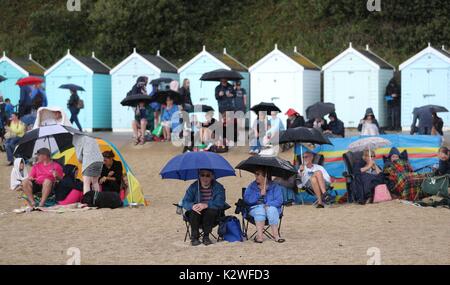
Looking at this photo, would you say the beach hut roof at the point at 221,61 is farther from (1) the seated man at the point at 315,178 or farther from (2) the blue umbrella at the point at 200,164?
(2) the blue umbrella at the point at 200,164

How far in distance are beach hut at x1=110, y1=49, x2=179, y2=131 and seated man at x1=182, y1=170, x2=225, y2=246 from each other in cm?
1890

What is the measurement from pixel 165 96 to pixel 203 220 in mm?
13301

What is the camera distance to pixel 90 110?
3253 centimetres

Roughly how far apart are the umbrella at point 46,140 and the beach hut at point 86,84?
51.0 ft

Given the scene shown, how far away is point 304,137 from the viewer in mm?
16406

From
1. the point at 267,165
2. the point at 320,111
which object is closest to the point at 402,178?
the point at 267,165

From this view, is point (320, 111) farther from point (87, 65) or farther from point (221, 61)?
point (87, 65)

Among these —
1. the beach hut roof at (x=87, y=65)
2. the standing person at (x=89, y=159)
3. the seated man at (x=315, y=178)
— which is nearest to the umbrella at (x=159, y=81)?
the beach hut roof at (x=87, y=65)

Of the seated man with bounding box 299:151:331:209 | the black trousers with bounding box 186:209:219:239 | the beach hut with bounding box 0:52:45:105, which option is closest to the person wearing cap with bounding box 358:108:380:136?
the seated man with bounding box 299:151:331:209

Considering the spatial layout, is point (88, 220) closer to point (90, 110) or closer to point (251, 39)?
point (90, 110)

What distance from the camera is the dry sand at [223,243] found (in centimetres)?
1079

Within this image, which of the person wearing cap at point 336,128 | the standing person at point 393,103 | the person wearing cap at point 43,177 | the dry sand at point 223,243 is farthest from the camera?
the standing person at point 393,103
